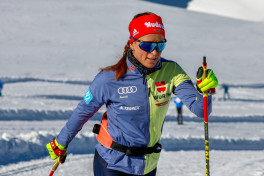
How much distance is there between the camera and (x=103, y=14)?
1951 inches

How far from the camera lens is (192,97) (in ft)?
7.72

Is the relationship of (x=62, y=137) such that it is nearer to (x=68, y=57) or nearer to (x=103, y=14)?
(x=68, y=57)

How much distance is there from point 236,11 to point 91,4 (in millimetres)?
39672

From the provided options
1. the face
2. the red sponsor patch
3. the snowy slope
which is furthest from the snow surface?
the snowy slope

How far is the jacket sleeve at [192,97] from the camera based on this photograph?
91.3 inches

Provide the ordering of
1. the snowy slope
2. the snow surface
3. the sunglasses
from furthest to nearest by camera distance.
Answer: the snowy slope → the snow surface → the sunglasses

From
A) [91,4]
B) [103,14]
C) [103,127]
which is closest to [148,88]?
[103,127]

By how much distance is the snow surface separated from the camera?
7867mm

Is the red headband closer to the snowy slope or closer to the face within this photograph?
the face

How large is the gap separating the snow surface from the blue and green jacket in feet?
0.78

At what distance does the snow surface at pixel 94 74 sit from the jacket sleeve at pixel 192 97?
0.47 meters

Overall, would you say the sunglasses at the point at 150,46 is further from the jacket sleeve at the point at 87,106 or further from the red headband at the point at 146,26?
the jacket sleeve at the point at 87,106

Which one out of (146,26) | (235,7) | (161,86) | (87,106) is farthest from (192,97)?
(235,7)

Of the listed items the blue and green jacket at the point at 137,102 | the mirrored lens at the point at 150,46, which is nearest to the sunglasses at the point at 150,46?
the mirrored lens at the point at 150,46
